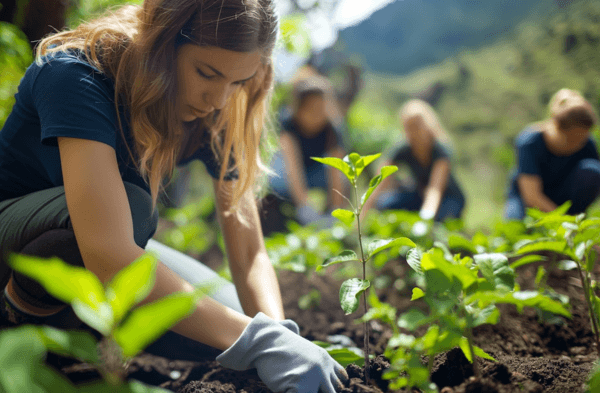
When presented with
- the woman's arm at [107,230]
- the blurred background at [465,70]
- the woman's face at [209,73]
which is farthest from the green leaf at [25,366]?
the blurred background at [465,70]

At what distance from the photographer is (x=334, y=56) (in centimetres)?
636

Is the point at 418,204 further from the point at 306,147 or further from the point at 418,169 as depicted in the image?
the point at 306,147

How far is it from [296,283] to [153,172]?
0.97 metres

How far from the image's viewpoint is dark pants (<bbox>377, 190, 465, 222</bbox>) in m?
2.87

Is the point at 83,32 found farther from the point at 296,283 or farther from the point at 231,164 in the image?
the point at 296,283

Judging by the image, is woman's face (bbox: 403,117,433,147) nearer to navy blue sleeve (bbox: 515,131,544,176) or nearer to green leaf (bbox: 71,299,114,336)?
navy blue sleeve (bbox: 515,131,544,176)

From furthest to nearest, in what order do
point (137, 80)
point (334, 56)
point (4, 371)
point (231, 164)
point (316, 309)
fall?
point (334, 56)
point (316, 309)
point (231, 164)
point (137, 80)
point (4, 371)

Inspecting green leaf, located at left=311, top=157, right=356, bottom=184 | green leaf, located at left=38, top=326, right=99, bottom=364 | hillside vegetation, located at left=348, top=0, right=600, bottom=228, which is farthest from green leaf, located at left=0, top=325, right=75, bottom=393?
hillside vegetation, located at left=348, top=0, right=600, bottom=228

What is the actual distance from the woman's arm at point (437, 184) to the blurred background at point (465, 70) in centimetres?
69

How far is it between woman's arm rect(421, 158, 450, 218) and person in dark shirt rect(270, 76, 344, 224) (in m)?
0.69

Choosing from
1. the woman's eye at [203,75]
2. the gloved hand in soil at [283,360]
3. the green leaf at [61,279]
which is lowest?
the gloved hand in soil at [283,360]

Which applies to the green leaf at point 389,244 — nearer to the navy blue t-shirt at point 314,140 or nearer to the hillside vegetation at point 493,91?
the navy blue t-shirt at point 314,140

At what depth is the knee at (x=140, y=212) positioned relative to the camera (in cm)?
96

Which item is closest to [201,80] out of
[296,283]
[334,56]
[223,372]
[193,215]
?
[223,372]
